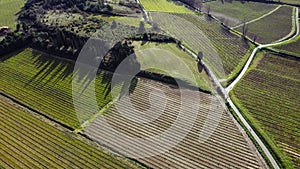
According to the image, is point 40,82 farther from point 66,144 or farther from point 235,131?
point 235,131

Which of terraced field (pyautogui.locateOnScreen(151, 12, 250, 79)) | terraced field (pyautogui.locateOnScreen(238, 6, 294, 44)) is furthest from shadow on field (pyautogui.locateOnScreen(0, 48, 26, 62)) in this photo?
terraced field (pyautogui.locateOnScreen(238, 6, 294, 44))

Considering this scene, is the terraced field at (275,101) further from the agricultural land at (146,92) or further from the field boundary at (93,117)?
the field boundary at (93,117)

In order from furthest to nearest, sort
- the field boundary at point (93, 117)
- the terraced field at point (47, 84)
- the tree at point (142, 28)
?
the tree at point (142, 28) → the terraced field at point (47, 84) → the field boundary at point (93, 117)

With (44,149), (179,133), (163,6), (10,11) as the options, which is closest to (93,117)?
(44,149)

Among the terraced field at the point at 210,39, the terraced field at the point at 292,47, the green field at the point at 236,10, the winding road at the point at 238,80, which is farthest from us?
the green field at the point at 236,10

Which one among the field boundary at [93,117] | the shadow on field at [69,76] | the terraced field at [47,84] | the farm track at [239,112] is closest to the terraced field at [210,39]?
the farm track at [239,112]

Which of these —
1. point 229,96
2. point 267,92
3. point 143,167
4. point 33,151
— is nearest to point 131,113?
point 143,167

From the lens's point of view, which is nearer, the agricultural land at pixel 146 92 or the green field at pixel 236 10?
the agricultural land at pixel 146 92
